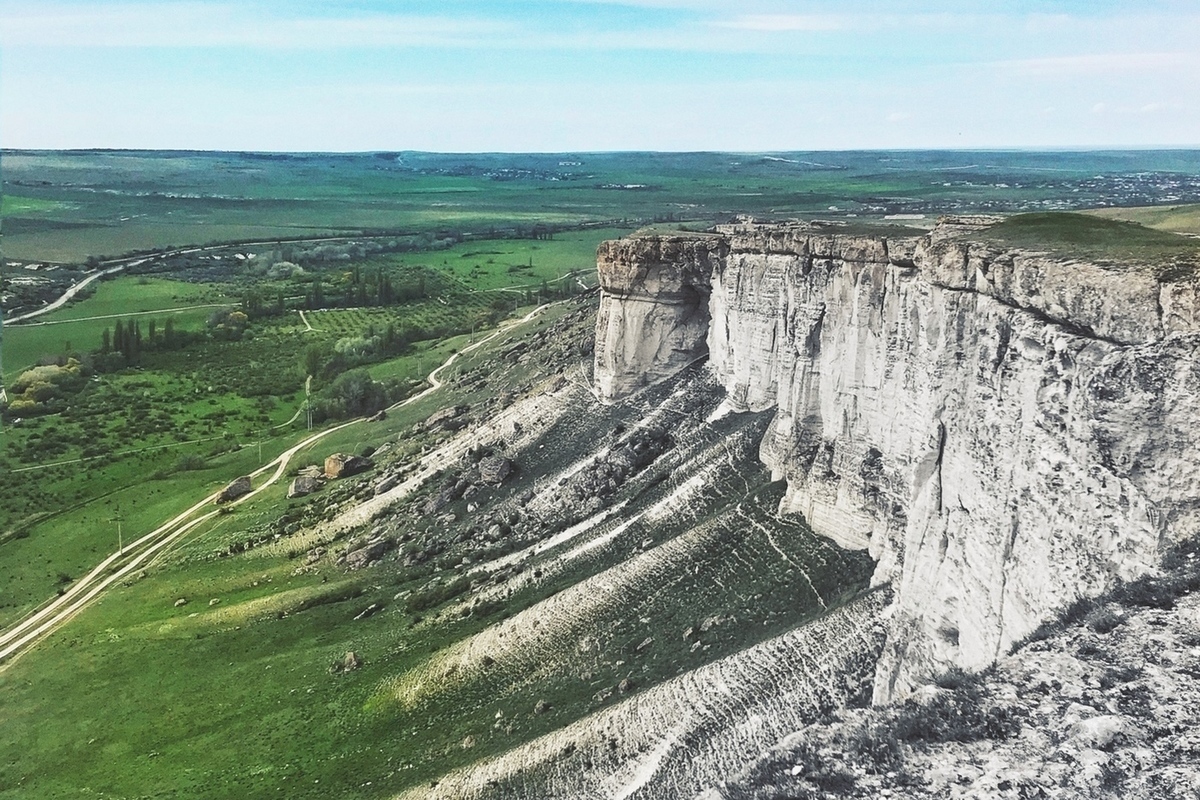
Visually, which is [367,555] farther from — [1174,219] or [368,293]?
[368,293]

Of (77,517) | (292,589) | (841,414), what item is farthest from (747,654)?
(77,517)

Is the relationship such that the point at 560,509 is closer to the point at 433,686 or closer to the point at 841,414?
the point at 433,686

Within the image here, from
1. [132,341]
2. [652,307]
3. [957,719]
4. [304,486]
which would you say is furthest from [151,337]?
[957,719]

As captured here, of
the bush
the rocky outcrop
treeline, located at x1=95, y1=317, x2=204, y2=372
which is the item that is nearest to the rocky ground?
the bush

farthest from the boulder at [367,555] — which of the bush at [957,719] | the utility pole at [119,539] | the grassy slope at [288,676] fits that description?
the bush at [957,719]

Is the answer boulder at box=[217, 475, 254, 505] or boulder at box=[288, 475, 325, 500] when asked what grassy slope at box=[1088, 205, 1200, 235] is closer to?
boulder at box=[288, 475, 325, 500]
